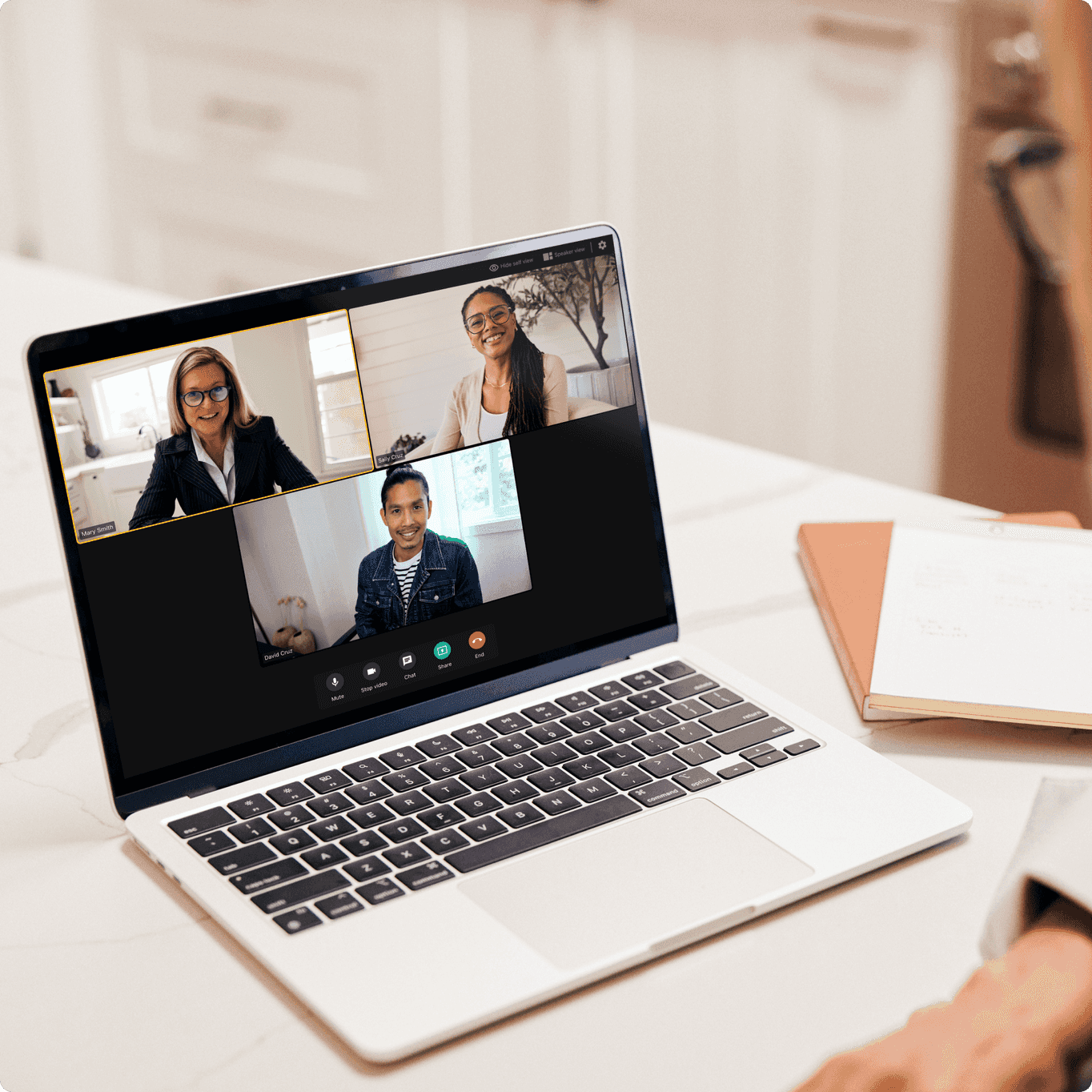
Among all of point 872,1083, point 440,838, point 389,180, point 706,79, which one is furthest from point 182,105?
point 872,1083

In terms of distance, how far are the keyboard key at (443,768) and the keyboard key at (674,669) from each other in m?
0.14

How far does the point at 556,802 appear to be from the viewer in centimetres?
Answer: 61

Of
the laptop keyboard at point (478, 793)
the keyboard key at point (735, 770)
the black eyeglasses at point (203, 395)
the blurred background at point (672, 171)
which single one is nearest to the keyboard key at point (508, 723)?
the laptop keyboard at point (478, 793)

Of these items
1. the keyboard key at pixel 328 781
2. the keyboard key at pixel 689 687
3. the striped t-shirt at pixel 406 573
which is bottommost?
the keyboard key at pixel 689 687

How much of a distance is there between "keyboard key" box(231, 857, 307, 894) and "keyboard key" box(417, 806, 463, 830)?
0.06 meters

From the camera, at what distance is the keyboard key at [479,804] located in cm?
60

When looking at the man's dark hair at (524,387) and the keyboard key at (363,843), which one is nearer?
the keyboard key at (363,843)

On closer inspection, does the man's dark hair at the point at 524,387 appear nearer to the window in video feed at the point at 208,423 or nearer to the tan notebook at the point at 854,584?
the window in video feed at the point at 208,423

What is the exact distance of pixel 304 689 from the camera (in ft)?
2.14

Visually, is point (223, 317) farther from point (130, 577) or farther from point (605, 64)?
point (605, 64)

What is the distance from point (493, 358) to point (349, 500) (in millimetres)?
108

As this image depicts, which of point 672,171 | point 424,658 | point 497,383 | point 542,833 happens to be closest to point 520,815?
point 542,833

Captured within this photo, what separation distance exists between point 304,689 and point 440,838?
11cm

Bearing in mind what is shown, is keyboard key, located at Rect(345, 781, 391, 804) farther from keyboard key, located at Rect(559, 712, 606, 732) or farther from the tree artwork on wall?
the tree artwork on wall
